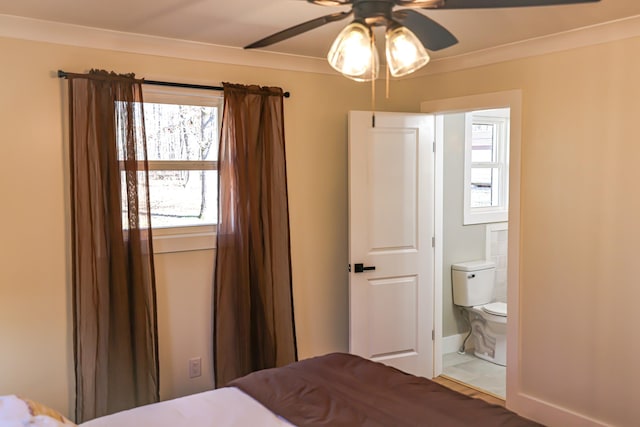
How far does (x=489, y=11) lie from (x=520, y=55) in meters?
0.80

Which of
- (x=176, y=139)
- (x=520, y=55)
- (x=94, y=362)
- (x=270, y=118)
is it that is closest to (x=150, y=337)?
(x=94, y=362)

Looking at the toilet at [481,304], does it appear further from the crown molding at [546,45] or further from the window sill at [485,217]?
the crown molding at [546,45]

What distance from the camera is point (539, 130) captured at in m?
3.35

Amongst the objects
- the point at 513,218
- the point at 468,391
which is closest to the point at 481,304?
the point at 468,391

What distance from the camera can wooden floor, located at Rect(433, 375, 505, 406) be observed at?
3815 mm

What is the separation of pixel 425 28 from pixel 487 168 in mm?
3305

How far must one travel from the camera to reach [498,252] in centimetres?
503

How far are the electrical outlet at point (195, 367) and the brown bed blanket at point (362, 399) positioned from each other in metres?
1.11

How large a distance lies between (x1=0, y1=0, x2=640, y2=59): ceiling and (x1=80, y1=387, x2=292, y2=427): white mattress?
1.80 metres

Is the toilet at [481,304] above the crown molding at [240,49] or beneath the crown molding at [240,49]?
beneath

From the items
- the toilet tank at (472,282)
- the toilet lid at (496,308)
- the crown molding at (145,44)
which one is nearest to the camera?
the crown molding at (145,44)

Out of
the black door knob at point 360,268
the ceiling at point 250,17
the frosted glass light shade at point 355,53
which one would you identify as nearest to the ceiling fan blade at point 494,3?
the frosted glass light shade at point 355,53

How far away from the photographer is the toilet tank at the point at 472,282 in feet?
15.4

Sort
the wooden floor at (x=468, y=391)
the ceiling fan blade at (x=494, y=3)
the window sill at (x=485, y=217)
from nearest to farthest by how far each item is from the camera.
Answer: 1. the ceiling fan blade at (x=494, y=3)
2. the wooden floor at (x=468, y=391)
3. the window sill at (x=485, y=217)
